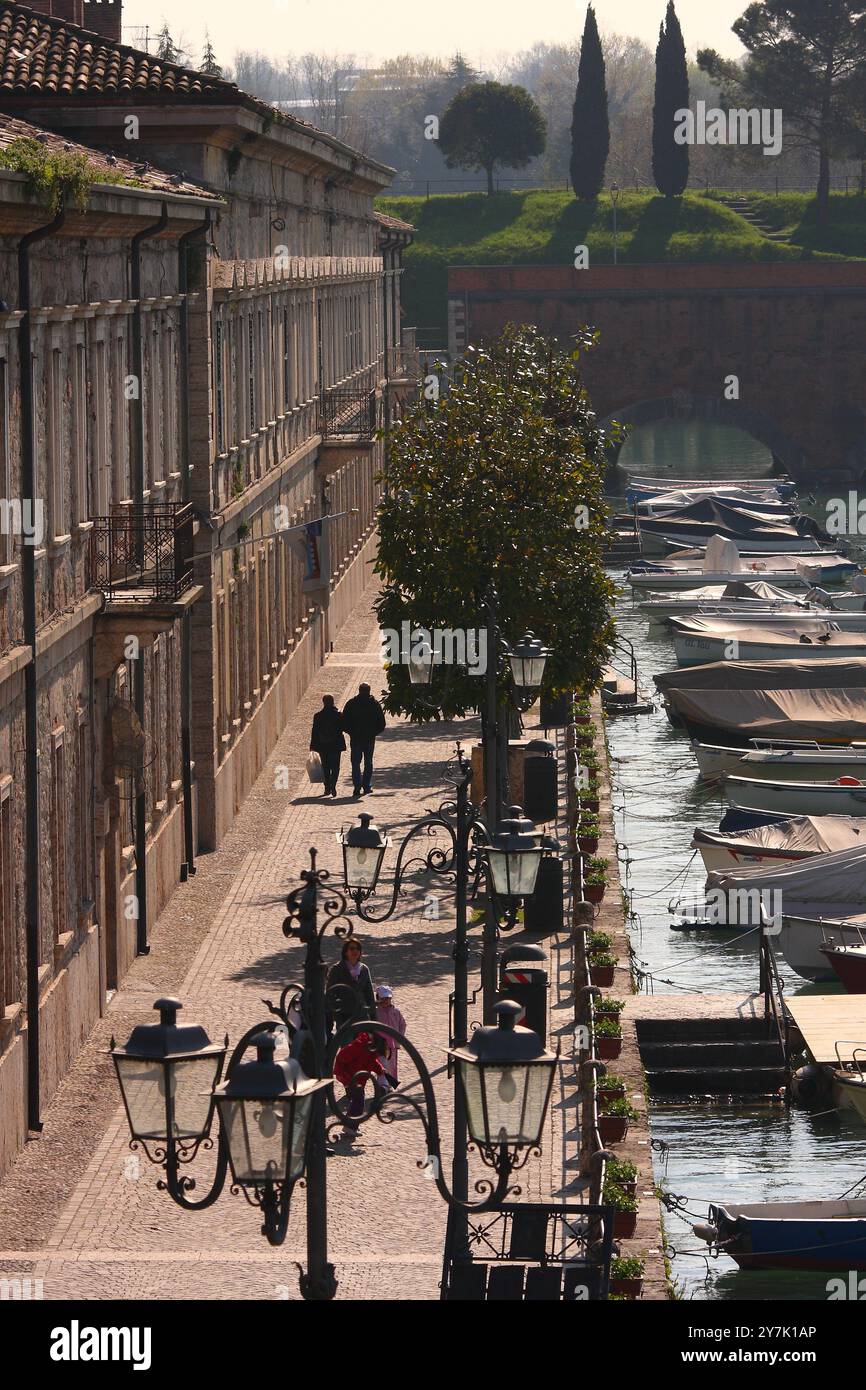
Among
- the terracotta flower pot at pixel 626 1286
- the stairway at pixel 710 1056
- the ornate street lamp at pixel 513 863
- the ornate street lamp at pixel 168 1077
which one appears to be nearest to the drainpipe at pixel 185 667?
the stairway at pixel 710 1056

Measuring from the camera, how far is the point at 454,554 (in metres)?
26.8

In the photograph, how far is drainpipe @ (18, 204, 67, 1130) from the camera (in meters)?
17.0

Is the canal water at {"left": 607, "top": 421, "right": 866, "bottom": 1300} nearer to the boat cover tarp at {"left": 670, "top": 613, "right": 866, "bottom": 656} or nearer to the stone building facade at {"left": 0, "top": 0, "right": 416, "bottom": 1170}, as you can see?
the boat cover tarp at {"left": 670, "top": 613, "right": 866, "bottom": 656}

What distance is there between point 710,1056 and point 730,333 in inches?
2535

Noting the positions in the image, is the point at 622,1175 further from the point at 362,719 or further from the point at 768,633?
the point at 768,633

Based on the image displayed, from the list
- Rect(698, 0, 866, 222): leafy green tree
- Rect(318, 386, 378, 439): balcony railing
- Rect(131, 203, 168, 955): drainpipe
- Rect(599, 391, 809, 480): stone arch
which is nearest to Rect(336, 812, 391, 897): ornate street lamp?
Rect(131, 203, 168, 955): drainpipe

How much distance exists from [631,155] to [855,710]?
319 ft

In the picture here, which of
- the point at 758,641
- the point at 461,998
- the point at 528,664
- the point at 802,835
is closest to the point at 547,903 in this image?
the point at 528,664

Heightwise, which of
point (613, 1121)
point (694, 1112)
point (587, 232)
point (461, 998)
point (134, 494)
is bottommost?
point (694, 1112)

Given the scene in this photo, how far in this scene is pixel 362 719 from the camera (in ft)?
97.3

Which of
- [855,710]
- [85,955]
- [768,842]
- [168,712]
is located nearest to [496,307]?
[855,710]

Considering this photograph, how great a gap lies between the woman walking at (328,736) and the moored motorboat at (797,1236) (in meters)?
11.9

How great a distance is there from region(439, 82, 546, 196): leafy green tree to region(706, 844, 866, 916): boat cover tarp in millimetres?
75560

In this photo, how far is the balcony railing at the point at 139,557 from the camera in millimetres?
20109
